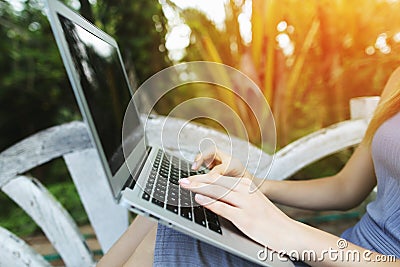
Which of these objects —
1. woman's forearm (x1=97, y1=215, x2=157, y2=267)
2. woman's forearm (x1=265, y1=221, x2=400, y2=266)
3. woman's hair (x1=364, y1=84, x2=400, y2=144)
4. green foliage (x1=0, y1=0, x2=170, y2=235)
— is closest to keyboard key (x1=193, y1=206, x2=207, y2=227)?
woman's forearm (x1=265, y1=221, x2=400, y2=266)

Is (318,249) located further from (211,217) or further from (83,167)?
(83,167)

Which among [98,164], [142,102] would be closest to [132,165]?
[98,164]

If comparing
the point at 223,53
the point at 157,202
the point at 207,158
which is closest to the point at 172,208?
the point at 157,202

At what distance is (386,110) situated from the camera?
3.20ft

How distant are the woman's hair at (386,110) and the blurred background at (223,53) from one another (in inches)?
34.5

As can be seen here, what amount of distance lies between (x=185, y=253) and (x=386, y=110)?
0.54 m

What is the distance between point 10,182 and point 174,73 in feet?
2.94

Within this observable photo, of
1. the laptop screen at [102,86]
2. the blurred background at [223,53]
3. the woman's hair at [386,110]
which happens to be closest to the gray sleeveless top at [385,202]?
the woman's hair at [386,110]

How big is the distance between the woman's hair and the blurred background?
88cm

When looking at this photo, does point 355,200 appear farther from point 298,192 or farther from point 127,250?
point 127,250

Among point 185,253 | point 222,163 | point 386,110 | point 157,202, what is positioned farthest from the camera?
point 386,110

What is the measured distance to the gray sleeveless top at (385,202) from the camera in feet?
2.80

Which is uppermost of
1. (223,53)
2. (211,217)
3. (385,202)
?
(223,53)

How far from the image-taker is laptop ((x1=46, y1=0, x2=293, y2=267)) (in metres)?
0.63
